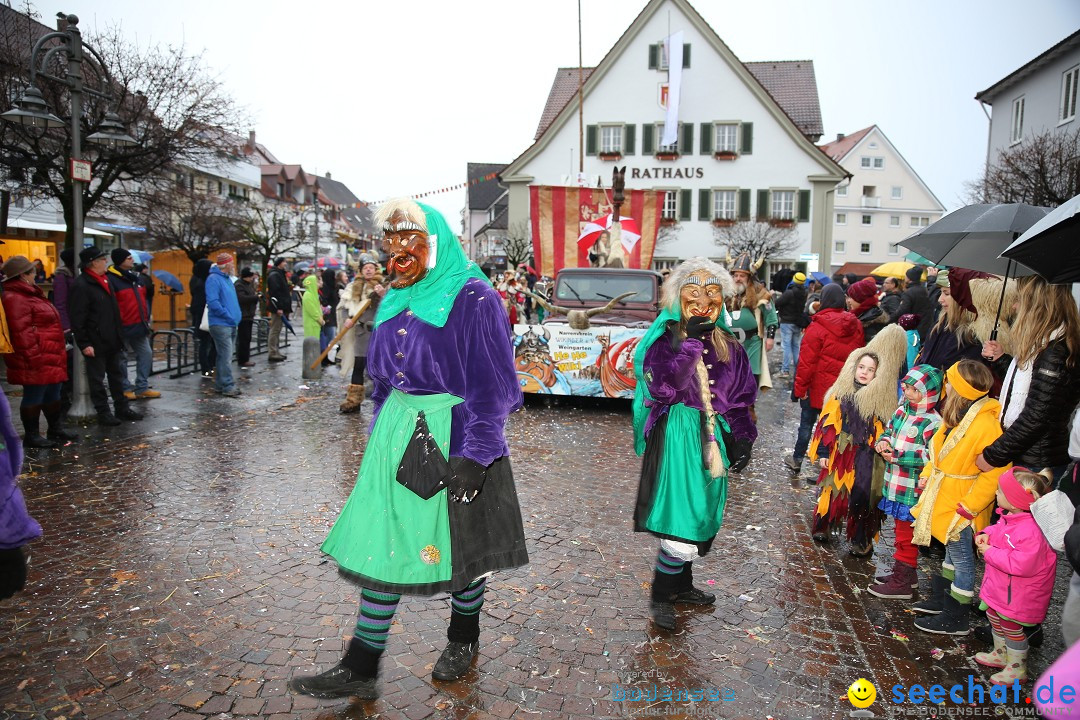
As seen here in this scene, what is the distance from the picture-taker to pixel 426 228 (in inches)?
123

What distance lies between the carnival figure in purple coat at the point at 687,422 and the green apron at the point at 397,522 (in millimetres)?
1292

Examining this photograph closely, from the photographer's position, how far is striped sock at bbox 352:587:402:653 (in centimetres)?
297

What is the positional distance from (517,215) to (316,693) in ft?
105

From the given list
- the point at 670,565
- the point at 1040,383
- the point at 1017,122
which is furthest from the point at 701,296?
the point at 1017,122

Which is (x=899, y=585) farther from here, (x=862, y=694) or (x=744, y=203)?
(x=744, y=203)

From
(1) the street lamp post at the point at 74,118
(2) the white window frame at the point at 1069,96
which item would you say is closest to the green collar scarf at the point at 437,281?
(1) the street lamp post at the point at 74,118

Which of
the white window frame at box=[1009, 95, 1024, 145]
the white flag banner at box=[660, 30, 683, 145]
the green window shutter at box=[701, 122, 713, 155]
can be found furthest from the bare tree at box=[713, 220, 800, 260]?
the white window frame at box=[1009, 95, 1024, 145]

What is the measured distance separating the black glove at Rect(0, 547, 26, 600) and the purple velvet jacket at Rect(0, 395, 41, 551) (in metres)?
0.03

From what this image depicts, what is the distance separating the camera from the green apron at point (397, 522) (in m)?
2.89

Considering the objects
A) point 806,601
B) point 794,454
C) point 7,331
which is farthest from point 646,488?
point 7,331

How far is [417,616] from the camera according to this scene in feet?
12.5

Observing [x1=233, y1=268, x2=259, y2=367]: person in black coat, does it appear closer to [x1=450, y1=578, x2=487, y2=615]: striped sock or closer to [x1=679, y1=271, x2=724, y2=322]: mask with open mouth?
[x1=679, y1=271, x2=724, y2=322]: mask with open mouth

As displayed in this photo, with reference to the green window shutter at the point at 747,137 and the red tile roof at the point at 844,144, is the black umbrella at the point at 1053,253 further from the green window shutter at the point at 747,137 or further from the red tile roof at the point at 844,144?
the red tile roof at the point at 844,144

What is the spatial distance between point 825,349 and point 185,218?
2508 centimetres
